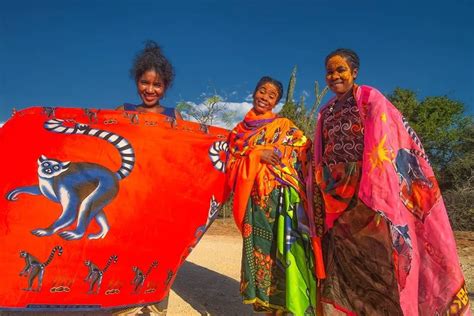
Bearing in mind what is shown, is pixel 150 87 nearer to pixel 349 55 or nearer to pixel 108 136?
pixel 108 136

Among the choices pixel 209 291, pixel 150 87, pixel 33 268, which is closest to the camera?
pixel 33 268

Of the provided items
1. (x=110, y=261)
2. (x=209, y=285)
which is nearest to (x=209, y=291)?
(x=209, y=285)

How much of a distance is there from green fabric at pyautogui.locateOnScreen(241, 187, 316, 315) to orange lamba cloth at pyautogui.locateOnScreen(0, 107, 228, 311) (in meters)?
0.47

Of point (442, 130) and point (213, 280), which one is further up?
point (442, 130)

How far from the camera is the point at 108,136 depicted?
2551 millimetres

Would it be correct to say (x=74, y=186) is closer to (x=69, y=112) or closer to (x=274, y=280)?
(x=69, y=112)

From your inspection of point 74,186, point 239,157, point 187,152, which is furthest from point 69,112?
point 239,157

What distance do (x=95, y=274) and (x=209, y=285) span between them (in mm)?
2885

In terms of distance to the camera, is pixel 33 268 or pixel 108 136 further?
pixel 108 136

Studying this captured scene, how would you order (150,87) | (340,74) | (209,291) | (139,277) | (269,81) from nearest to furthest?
(139,277) < (340,74) < (150,87) < (269,81) < (209,291)

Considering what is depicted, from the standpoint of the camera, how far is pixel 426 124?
735 inches

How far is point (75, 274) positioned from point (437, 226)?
7.46 ft

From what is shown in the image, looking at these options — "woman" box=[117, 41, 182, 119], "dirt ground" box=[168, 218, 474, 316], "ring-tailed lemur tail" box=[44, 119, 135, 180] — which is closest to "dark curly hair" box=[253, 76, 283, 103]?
"woman" box=[117, 41, 182, 119]

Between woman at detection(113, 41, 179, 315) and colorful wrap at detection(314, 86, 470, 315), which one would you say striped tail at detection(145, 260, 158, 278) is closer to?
woman at detection(113, 41, 179, 315)
